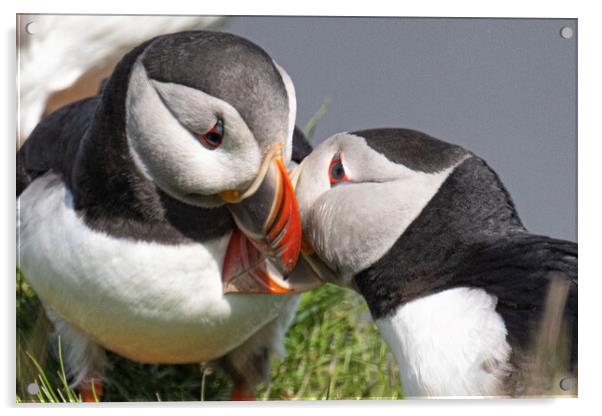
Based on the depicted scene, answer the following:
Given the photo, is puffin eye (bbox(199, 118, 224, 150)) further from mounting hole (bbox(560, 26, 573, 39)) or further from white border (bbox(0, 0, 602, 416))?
mounting hole (bbox(560, 26, 573, 39))

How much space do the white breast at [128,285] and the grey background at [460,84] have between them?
0.57 m

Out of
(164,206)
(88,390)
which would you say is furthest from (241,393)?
(164,206)

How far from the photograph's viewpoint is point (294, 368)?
11.7 ft

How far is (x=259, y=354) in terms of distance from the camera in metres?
3.39

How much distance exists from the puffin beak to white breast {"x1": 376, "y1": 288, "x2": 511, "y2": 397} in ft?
1.25

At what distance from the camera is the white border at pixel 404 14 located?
120 inches

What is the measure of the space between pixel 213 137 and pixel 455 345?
2.63ft

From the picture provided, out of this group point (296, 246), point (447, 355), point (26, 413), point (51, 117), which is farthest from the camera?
point (51, 117)

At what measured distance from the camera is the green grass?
10.5 ft

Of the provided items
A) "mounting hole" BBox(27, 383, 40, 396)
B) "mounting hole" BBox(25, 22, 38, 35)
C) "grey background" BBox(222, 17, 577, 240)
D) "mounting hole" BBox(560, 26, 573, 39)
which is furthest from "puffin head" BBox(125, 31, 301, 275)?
"mounting hole" BBox(560, 26, 573, 39)

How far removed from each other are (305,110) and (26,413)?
120 cm

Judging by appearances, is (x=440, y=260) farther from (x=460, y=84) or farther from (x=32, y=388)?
(x=32, y=388)
